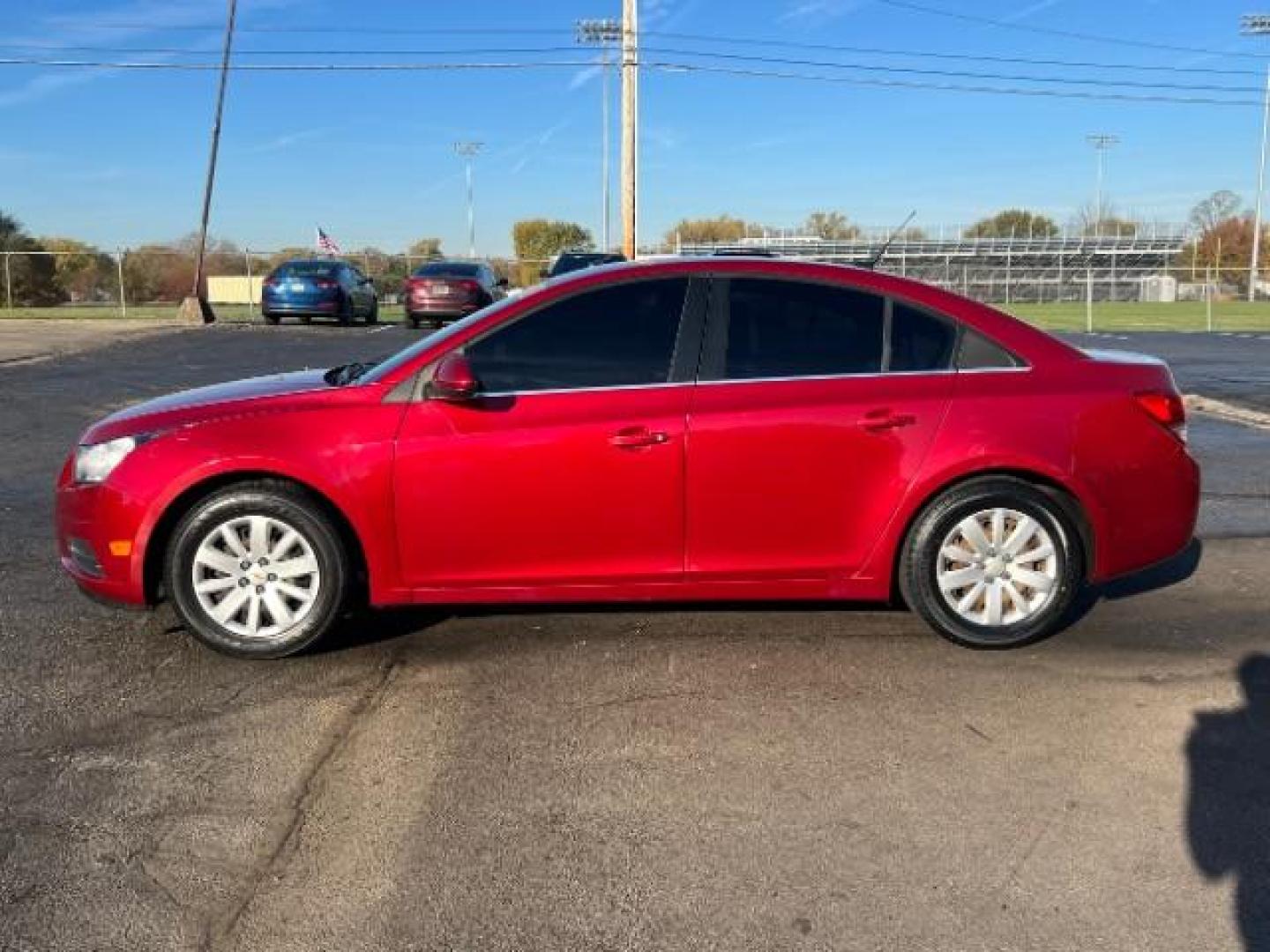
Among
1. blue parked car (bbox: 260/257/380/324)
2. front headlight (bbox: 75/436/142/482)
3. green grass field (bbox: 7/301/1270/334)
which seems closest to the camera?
front headlight (bbox: 75/436/142/482)

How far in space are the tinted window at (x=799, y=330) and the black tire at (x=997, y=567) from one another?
675 mm

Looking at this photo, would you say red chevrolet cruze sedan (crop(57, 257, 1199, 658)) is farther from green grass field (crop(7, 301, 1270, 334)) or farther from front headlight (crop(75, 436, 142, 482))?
green grass field (crop(7, 301, 1270, 334))

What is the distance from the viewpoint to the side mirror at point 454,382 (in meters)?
4.28

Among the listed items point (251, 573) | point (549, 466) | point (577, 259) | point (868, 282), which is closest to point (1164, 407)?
point (868, 282)

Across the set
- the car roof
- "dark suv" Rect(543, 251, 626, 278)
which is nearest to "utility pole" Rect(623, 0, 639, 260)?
"dark suv" Rect(543, 251, 626, 278)

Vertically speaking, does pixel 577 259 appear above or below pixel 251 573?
above

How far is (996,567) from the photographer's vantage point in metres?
4.58

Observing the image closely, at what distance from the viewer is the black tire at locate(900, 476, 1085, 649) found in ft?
14.9

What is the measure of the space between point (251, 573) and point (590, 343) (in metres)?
1.67

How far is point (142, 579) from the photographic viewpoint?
4387mm

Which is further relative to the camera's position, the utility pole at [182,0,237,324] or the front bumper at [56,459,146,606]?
the utility pole at [182,0,237,324]

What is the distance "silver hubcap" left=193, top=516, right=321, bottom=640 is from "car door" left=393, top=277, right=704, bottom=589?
44 centimetres

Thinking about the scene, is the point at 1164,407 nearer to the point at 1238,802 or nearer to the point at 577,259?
the point at 1238,802

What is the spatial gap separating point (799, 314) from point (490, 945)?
2907 mm
